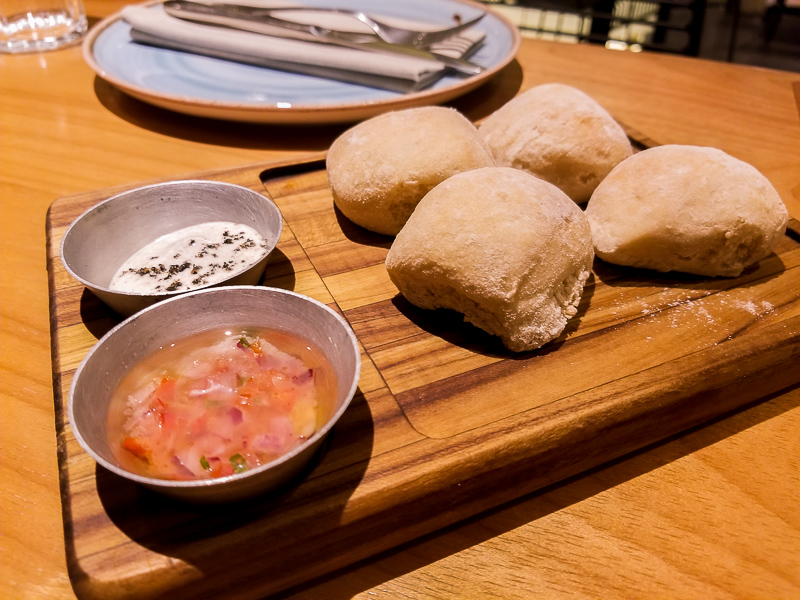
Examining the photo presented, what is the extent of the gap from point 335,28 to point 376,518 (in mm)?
2288

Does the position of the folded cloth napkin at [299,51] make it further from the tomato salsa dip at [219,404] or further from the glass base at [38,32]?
the tomato salsa dip at [219,404]

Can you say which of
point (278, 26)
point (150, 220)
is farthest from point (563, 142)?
point (278, 26)

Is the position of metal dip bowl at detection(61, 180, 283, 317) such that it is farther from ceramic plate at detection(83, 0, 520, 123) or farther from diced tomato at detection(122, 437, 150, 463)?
ceramic plate at detection(83, 0, 520, 123)

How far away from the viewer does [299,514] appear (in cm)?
101

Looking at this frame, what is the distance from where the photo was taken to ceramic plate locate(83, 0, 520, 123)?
2.19m

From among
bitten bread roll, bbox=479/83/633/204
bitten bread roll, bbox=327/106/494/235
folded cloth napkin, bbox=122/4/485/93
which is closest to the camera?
bitten bread roll, bbox=327/106/494/235

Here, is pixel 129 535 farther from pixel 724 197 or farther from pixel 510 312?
pixel 724 197

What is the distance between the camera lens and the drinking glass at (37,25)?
122 inches

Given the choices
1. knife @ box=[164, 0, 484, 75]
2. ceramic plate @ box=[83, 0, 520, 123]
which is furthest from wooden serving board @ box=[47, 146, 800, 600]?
knife @ box=[164, 0, 484, 75]

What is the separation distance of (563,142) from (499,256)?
64 centimetres

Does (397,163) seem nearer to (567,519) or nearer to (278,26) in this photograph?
(567,519)

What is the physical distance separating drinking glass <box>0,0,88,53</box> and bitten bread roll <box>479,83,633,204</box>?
8.61 feet

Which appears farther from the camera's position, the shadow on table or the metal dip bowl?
the metal dip bowl

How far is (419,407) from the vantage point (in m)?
1.23
